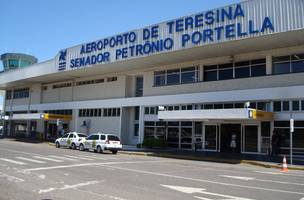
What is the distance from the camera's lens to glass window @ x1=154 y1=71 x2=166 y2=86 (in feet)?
120

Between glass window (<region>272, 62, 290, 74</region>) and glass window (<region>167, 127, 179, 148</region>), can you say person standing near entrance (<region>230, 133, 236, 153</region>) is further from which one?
glass window (<region>272, 62, 290, 74</region>)

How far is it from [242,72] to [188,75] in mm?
5534

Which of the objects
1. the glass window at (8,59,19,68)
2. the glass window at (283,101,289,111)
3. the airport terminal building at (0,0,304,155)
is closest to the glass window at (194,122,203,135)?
the airport terminal building at (0,0,304,155)

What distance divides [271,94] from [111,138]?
41.5ft

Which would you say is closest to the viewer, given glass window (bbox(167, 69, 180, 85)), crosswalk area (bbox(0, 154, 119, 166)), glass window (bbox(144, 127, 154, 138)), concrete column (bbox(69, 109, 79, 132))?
crosswalk area (bbox(0, 154, 119, 166))

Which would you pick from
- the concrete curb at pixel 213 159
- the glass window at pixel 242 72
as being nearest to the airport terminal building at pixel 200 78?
the glass window at pixel 242 72

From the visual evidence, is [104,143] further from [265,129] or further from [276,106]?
[276,106]

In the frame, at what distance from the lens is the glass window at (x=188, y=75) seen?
33.9 metres

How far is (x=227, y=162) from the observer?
971 inches

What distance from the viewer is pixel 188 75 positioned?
34281 millimetres

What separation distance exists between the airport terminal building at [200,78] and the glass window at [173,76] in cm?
9

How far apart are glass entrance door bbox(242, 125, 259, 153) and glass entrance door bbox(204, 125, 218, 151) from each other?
2.67 m

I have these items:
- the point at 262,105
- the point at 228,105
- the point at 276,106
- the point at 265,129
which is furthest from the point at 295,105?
the point at 228,105

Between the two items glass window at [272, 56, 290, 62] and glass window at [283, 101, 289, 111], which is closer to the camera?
glass window at [283, 101, 289, 111]
